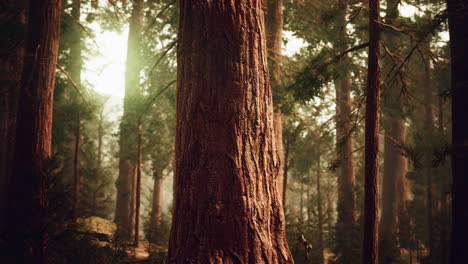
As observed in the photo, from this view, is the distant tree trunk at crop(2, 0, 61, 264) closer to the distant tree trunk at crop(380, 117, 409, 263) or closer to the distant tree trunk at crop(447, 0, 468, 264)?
the distant tree trunk at crop(447, 0, 468, 264)

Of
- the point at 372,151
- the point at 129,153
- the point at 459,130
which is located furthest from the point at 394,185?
the point at 129,153

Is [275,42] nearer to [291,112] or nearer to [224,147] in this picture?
[291,112]

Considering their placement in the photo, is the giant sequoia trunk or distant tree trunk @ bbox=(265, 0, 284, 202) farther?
distant tree trunk @ bbox=(265, 0, 284, 202)

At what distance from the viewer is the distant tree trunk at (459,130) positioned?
4.68 metres

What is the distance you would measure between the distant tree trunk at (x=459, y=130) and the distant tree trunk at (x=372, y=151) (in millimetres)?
1146

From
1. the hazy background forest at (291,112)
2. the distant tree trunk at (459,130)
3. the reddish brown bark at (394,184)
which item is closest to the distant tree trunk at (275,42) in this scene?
the hazy background forest at (291,112)

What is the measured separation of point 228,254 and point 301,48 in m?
12.7

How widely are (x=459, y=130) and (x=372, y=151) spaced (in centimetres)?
142

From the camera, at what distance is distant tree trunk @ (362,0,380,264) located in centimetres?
513

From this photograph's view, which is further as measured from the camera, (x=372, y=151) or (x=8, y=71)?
(x=8, y=71)

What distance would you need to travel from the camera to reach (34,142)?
6000mm

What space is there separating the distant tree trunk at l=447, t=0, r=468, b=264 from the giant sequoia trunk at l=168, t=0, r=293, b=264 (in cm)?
382


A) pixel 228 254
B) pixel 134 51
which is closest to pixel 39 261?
pixel 228 254

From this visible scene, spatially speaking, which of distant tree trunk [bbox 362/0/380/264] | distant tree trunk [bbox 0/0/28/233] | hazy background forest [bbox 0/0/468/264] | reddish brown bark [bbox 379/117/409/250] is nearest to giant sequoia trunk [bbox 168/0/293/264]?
hazy background forest [bbox 0/0/468/264]
